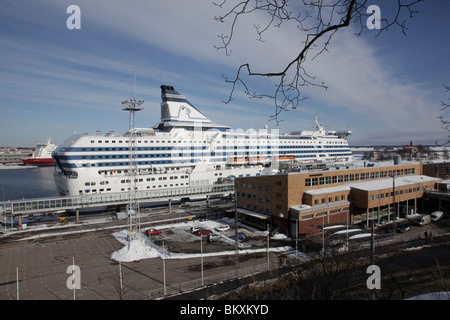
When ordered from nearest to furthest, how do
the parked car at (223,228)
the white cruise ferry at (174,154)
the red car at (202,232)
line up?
the red car at (202,232) < the parked car at (223,228) < the white cruise ferry at (174,154)

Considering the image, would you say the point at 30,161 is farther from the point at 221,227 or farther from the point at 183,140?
the point at 221,227

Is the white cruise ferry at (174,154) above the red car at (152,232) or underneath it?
above

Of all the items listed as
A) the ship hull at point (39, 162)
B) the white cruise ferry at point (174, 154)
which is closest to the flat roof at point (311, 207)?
the white cruise ferry at point (174, 154)

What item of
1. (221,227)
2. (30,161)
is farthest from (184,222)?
(30,161)

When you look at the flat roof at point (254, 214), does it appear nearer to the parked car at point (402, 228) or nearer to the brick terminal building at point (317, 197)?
the brick terminal building at point (317, 197)

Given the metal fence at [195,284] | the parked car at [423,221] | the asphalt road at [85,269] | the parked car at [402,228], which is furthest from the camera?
the parked car at [423,221]

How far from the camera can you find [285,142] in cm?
4584

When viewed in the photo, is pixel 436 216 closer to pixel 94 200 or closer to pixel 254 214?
pixel 254 214

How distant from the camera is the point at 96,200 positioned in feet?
94.9

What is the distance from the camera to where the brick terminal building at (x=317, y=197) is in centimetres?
2292

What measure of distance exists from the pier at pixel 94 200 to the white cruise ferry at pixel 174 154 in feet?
5.02

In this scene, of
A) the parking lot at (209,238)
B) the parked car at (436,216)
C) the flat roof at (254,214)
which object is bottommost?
the parking lot at (209,238)
